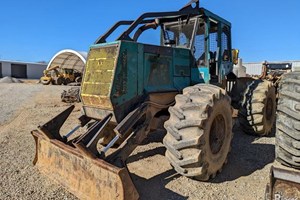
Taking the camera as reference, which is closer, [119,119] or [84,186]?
[84,186]

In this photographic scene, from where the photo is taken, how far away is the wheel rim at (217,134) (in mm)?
4439

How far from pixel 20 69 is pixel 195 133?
48.7m

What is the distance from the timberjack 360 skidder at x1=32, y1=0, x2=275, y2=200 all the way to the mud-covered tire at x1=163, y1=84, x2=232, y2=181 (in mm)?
14

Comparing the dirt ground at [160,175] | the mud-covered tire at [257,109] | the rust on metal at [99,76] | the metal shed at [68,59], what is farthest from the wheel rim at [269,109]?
the metal shed at [68,59]

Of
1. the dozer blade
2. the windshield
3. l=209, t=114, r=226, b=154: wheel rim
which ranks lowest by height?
the dozer blade

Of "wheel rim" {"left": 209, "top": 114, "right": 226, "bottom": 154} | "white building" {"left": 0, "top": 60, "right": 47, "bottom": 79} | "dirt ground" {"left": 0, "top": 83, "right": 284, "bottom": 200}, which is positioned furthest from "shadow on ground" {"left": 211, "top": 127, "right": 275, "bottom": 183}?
"white building" {"left": 0, "top": 60, "right": 47, "bottom": 79}

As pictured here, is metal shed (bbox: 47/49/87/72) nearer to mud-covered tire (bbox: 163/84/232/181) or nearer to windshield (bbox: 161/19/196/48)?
windshield (bbox: 161/19/196/48)

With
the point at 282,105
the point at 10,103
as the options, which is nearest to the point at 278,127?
the point at 282,105

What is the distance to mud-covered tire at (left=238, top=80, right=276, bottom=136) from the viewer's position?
6.27 metres

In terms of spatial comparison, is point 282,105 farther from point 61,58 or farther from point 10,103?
point 61,58

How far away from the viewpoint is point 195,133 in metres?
3.79

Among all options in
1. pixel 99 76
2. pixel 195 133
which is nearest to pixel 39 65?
pixel 99 76

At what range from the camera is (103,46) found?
4488mm

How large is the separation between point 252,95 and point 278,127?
2969 mm
